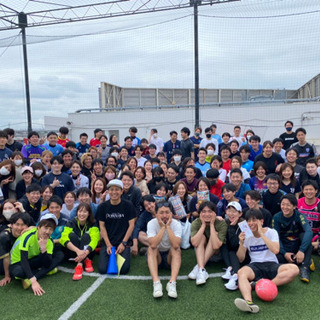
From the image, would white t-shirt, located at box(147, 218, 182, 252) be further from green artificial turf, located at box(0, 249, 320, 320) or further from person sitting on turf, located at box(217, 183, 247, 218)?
person sitting on turf, located at box(217, 183, 247, 218)

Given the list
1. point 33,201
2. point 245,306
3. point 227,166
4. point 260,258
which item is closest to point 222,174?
point 227,166

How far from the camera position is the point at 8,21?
11.6m

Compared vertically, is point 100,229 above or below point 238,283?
above

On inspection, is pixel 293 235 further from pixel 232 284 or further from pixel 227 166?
pixel 227 166

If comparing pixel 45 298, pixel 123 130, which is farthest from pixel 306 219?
pixel 123 130

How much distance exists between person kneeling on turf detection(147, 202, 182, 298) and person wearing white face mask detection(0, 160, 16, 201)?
2954mm

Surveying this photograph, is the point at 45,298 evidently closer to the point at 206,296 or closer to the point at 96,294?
the point at 96,294

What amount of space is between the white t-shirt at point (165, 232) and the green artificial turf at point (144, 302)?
1.51ft

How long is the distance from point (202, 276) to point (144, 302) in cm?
81

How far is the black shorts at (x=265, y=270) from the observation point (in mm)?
3495

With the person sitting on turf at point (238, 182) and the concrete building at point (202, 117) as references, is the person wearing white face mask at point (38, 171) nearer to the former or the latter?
the person sitting on turf at point (238, 182)

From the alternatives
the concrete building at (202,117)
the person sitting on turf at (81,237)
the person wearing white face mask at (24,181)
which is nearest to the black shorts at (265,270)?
the person sitting on turf at (81,237)

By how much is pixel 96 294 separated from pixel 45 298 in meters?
0.59

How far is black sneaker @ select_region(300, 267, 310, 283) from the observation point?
11.7 feet
